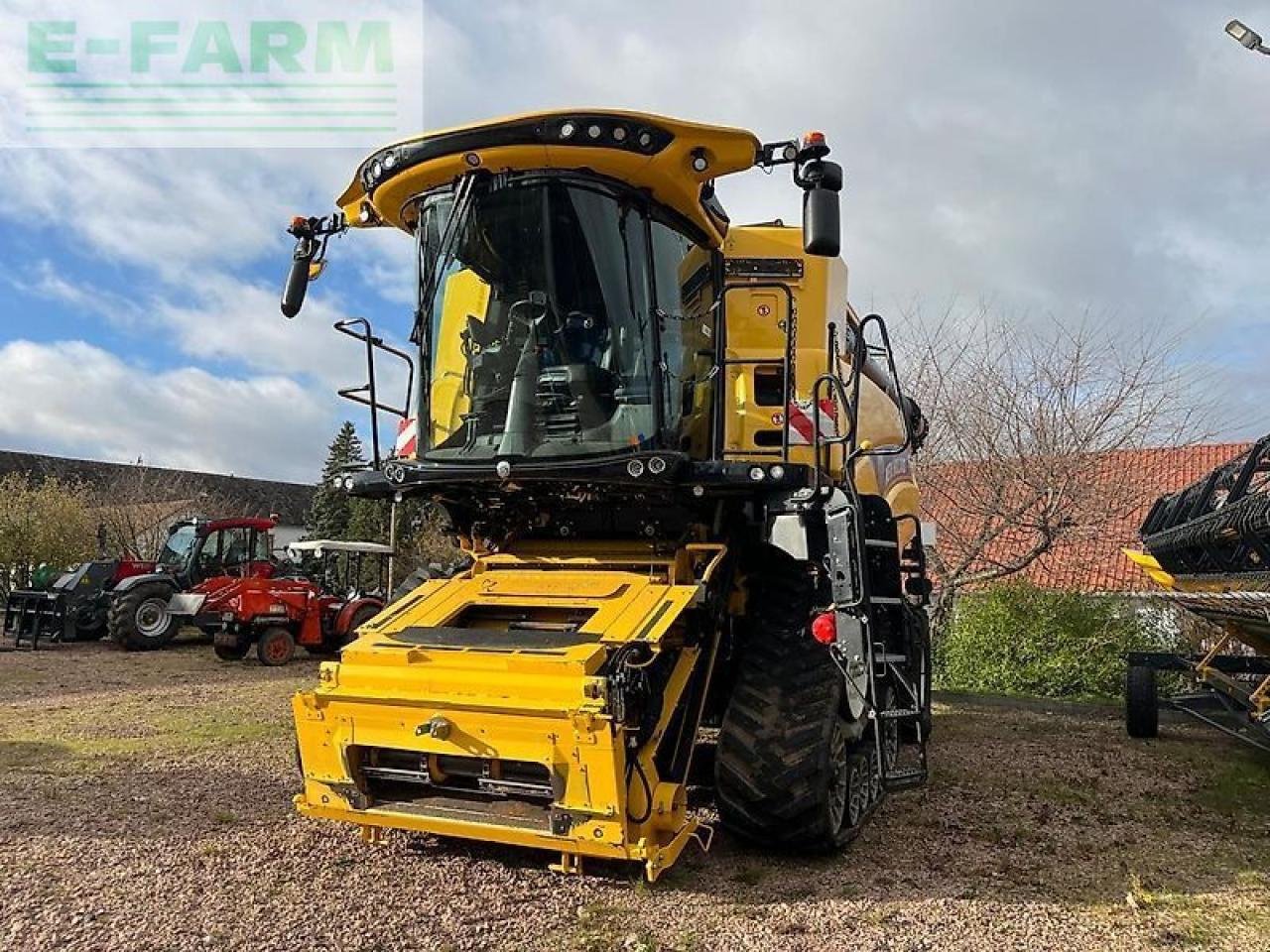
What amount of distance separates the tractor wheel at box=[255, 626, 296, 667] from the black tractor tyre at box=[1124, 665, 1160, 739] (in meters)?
11.0

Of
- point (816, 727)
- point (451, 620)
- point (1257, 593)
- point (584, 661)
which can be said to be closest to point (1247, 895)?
point (816, 727)

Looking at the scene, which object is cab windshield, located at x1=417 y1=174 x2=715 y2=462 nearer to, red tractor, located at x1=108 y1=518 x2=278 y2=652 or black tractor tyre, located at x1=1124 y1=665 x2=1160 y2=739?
black tractor tyre, located at x1=1124 y1=665 x2=1160 y2=739

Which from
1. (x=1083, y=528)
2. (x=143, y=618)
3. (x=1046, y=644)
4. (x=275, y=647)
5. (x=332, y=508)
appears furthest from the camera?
(x=332, y=508)

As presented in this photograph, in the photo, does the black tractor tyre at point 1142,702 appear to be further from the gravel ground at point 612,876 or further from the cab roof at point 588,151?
the cab roof at point 588,151

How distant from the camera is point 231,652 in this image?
48.4ft

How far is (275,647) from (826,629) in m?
11.6

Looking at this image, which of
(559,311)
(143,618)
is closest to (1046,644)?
(559,311)

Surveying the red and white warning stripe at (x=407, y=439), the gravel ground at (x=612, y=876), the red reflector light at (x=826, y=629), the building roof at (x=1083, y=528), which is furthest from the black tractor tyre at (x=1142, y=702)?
the red and white warning stripe at (x=407, y=439)

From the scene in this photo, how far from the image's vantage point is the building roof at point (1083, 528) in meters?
13.7

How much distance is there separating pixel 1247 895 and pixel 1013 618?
892cm

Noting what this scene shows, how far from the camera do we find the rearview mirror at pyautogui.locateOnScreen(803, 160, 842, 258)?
4.43 meters

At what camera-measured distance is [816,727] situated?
4.71 metres

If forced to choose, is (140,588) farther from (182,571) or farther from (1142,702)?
(1142,702)

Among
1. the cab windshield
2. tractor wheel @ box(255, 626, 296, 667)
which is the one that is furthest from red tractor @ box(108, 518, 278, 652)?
the cab windshield
